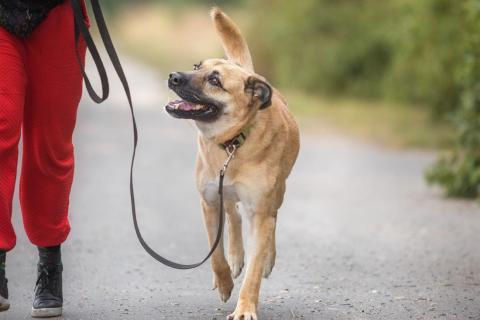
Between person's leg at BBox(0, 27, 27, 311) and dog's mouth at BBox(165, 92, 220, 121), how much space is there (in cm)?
77

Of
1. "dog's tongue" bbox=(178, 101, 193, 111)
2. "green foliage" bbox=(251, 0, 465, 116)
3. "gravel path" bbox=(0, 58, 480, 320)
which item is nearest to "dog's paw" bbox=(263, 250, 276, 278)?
"gravel path" bbox=(0, 58, 480, 320)

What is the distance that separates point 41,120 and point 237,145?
1.04 m

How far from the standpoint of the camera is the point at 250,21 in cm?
2755

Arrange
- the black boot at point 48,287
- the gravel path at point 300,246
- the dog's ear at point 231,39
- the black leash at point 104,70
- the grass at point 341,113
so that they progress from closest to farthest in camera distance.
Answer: the black leash at point 104,70
the black boot at point 48,287
the gravel path at point 300,246
the dog's ear at point 231,39
the grass at point 341,113

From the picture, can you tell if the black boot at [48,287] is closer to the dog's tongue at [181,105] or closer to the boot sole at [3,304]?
the boot sole at [3,304]

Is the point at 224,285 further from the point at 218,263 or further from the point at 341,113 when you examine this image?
the point at 341,113

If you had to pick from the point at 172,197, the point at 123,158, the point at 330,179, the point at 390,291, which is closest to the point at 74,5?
the point at 390,291

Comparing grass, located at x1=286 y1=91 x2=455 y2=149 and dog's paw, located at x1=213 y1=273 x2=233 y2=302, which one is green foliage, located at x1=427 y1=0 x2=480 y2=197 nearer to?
grass, located at x1=286 y1=91 x2=455 y2=149

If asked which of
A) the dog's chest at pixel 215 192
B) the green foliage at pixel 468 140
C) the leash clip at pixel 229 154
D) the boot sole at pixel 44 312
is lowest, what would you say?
the green foliage at pixel 468 140

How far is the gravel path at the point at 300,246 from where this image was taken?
18.7 feet

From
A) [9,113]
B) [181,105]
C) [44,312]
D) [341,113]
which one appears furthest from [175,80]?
[341,113]

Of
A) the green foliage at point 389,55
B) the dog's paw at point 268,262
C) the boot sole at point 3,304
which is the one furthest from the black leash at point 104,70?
the green foliage at point 389,55

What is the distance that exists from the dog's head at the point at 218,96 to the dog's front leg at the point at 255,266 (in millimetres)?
519

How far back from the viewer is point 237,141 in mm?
5449
